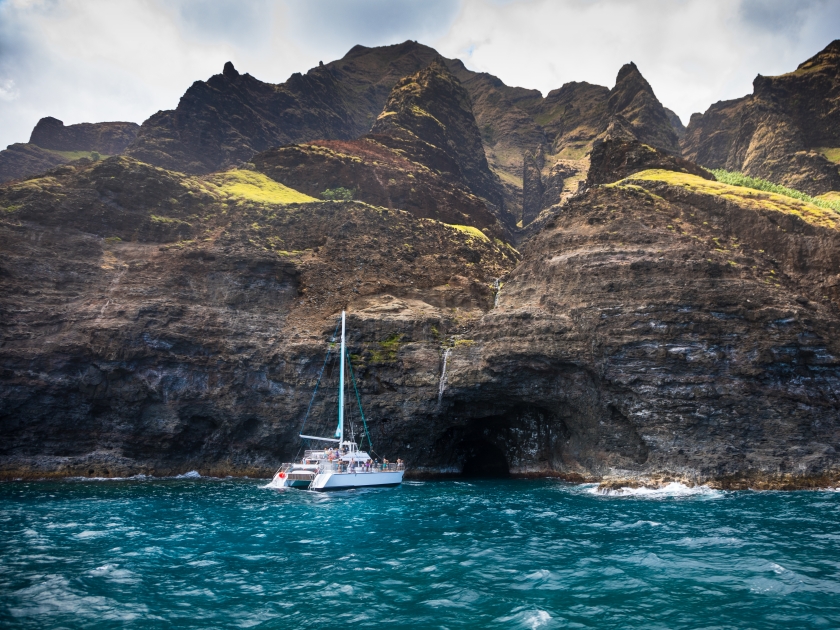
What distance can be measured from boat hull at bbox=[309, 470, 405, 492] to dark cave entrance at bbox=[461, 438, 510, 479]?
1146 cm

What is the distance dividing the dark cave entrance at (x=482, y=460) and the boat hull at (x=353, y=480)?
11.5m

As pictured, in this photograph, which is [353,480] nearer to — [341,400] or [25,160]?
[341,400]

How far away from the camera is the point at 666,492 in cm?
3516

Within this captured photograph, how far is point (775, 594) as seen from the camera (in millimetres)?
14875

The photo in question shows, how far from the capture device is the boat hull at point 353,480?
38312mm

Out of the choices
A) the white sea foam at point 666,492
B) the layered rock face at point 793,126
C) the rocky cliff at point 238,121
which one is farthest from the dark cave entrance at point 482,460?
the rocky cliff at point 238,121

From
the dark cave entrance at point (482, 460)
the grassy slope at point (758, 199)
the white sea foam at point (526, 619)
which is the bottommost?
the dark cave entrance at point (482, 460)

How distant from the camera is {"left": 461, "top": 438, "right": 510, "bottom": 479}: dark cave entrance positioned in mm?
51844

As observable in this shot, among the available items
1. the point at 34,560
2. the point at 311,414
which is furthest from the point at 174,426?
the point at 34,560

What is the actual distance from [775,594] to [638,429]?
25394 millimetres

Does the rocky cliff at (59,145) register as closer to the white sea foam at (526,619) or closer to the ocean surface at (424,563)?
the ocean surface at (424,563)

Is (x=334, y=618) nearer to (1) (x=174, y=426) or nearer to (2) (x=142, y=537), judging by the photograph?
(2) (x=142, y=537)

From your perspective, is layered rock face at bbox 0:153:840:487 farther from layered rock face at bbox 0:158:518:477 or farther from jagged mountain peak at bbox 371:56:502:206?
jagged mountain peak at bbox 371:56:502:206

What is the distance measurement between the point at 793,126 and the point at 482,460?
85128mm
